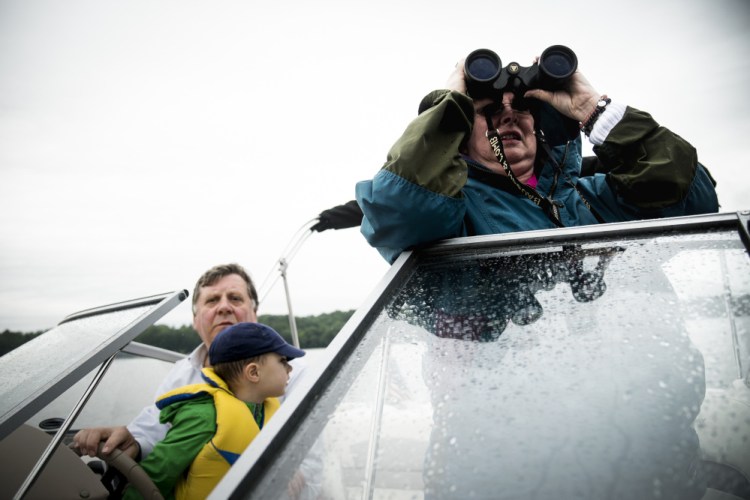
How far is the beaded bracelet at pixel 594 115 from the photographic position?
1.49m

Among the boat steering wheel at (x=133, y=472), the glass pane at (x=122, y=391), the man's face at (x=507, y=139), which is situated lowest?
the glass pane at (x=122, y=391)

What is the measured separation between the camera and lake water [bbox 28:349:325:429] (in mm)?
2252

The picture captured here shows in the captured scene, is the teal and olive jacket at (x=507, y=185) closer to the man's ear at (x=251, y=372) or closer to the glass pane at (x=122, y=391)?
the man's ear at (x=251, y=372)

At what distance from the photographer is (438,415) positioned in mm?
581

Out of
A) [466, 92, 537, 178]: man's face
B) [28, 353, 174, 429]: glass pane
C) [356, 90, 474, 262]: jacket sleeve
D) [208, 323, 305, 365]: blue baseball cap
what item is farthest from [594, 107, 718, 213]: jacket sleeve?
[28, 353, 174, 429]: glass pane

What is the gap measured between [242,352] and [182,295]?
0.43 metres

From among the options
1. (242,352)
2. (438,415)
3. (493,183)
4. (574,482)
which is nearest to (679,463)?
(574,482)

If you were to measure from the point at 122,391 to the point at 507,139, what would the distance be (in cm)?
239

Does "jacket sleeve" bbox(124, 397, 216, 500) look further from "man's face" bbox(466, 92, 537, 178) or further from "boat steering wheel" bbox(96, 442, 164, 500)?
"man's face" bbox(466, 92, 537, 178)

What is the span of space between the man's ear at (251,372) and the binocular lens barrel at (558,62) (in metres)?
1.52

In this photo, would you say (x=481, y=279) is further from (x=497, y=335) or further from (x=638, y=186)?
(x=638, y=186)

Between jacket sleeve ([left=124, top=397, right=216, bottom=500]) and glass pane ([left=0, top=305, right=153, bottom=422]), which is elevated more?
glass pane ([left=0, top=305, right=153, bottom=422])

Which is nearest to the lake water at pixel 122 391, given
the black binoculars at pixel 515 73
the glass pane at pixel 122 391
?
the glass pane at pixel 122 391

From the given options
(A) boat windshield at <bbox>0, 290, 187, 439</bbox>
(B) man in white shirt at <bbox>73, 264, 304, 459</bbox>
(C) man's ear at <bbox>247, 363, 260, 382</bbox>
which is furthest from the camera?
(B) man in white shirt at <bbox>73, 264, 304, 459</bbox>
